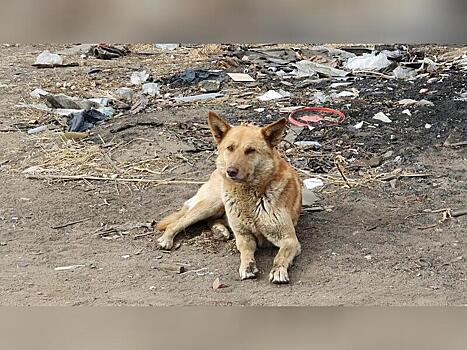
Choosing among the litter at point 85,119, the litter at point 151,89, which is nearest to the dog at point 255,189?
the litter at point 85,119

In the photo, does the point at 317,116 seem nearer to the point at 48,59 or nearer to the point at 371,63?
the point at 371,63

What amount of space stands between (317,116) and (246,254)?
4.32 meters

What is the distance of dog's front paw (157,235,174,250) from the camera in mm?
5859

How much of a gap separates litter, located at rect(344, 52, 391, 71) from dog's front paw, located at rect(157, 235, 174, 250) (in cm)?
698

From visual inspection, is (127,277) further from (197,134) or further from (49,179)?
(197,134)

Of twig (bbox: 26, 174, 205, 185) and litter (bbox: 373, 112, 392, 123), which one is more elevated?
litter (bbox: 373, 112, 392, 123)

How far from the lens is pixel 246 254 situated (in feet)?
17.9

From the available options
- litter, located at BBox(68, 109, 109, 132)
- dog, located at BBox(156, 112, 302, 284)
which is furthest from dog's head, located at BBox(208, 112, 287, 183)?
litter, located at BBox(68, 109, 109, 132)

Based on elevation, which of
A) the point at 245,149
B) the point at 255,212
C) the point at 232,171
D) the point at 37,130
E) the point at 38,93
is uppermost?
the point at 245,149

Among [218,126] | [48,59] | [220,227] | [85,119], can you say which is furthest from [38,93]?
[218,126]

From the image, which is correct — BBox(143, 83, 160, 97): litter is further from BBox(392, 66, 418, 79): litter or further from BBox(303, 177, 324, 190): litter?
BBox(303, 177, 324, 190): litter

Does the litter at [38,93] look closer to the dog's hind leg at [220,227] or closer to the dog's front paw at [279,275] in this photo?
the dog's hind leg at [220,227]
